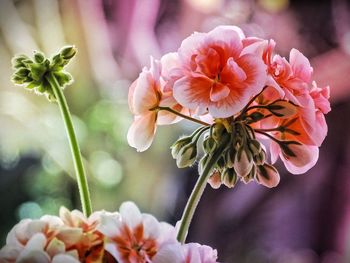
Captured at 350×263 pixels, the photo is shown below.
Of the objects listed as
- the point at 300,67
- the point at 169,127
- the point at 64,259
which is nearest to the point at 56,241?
the point at 64,259

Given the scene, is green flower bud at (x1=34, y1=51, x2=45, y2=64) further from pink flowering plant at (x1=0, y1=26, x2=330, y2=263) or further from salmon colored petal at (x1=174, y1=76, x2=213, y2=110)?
salmon colored petal at (x1=174, y1=76, x2=213, y2=110)

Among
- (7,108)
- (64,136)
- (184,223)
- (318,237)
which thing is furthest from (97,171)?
(184,223)

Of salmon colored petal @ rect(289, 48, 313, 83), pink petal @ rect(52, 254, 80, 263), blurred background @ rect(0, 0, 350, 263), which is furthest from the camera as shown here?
blurred background @ rect(0, 0, 350, 263)

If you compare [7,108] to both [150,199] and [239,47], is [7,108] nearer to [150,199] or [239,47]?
[150,199]

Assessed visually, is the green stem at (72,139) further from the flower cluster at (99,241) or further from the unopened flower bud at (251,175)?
the unopened flower bud at (251,175)

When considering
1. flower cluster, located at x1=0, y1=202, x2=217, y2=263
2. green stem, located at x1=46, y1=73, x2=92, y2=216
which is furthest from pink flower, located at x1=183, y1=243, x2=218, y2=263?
green stem, located at x1=46, y1=73, x2=92, y2=216

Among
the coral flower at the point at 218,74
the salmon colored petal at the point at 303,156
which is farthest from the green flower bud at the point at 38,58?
the salmon colored petal at the point at 303,156

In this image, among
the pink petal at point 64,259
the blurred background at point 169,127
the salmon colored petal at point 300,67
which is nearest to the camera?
the pink petal at point 64,259
